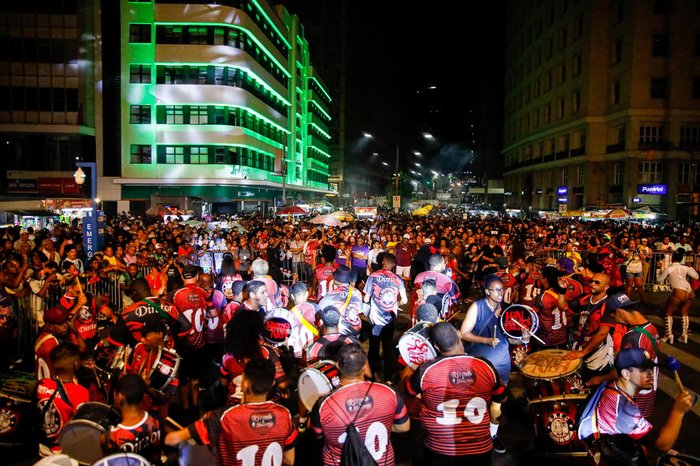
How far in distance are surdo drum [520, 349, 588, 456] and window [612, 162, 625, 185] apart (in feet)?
152

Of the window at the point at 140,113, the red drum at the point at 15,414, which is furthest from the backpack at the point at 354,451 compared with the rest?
the window at the point at 140,113

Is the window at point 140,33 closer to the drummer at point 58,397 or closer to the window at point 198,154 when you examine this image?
the window at point 198,154

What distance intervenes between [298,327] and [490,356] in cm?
225

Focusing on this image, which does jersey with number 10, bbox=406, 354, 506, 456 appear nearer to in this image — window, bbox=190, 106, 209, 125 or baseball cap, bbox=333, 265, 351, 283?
baseball cap, bbox=333, 265, 351, 283

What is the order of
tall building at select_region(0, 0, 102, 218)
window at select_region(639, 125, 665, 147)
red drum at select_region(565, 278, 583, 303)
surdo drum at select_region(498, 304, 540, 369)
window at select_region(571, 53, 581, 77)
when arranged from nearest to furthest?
surdo drum at select_region(498, 304, 540, 369)
red drum at select_region(565, 278, 583, 303)
tall building at select_region(0, 0, 102, 218)
window at select_region(639, 125, 665, 147)
window at select_region(571, 53, 581, 77)

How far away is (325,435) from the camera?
3.61 metres

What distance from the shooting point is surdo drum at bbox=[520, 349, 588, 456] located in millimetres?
5188

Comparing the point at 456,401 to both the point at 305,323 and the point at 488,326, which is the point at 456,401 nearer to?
the point at 488,326

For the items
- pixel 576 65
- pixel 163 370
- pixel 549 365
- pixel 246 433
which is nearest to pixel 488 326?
pixel 549 365

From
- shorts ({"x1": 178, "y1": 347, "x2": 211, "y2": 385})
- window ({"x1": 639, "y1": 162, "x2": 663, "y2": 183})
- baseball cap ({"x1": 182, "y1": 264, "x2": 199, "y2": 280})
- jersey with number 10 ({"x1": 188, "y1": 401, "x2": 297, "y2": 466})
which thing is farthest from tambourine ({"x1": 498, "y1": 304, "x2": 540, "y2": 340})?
window ({"x1": 639, "y1": 162, "x2": 663, "y2": 183})

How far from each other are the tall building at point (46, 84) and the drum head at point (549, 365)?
46608 millimetres

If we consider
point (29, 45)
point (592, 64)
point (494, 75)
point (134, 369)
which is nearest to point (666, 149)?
point (592, 64)

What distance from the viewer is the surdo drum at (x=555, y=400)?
519 cm

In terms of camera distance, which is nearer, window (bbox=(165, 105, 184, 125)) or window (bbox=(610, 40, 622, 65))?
window (bbox=(165, 105, 184, 125))
